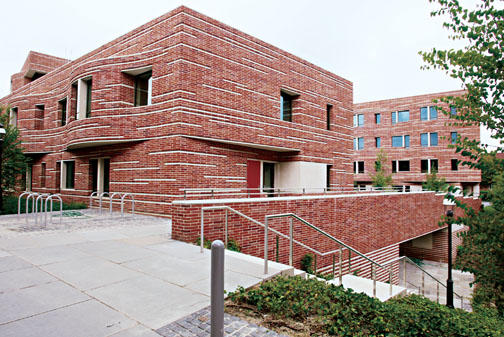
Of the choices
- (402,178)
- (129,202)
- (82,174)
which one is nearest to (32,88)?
(82,174)

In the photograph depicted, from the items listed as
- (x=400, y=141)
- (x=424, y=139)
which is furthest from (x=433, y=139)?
(x=400, y=141)

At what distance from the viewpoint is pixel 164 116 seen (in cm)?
1377

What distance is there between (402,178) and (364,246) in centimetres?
3068

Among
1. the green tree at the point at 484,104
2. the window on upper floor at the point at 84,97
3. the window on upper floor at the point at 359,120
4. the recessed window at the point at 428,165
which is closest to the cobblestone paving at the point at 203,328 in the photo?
the green tree at the point at 484,104

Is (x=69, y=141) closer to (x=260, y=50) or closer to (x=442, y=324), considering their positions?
(x=260, y=50)

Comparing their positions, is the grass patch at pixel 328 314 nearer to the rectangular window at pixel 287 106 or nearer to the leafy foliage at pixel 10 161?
the rectangular window at pixel 287 106

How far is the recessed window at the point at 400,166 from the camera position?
A: 138 ft

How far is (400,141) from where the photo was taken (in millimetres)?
42531

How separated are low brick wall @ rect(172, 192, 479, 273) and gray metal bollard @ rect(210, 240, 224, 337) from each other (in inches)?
199

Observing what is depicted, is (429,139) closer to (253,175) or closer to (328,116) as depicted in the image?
(328,116)

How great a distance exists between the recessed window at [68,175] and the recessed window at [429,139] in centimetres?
3985

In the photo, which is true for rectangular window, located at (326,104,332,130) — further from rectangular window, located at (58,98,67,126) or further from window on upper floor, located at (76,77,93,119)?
rectangular window, located at (58,98,67,126)

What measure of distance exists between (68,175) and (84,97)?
6.67 m

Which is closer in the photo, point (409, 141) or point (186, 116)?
point (186, 116)
